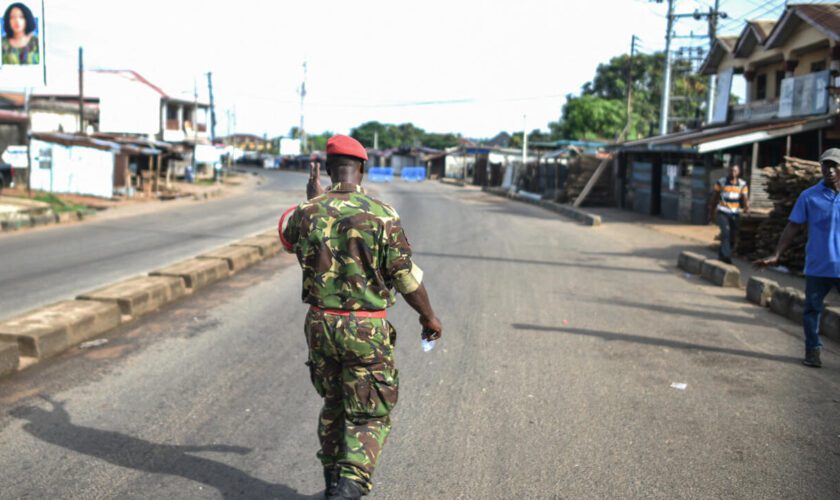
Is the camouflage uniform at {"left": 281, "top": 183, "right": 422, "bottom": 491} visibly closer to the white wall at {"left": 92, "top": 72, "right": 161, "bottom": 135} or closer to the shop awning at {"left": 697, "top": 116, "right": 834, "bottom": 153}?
the shop awning at {"left": 697, "top": 116, "right": 834, "bottom": 153}

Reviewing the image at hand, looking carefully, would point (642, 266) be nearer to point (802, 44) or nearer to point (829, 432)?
point (829, 432)

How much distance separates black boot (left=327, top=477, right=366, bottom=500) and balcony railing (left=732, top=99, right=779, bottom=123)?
923 inches

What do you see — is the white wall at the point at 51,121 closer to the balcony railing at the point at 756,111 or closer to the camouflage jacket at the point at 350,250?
the balcony railing at the point at 756,111

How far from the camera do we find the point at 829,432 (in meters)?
5.07

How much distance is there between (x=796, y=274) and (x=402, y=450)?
1058 centimetres

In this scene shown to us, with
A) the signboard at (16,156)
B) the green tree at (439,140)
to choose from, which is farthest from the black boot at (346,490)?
the green tree at (439,140)

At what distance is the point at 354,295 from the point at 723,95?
91.6ft

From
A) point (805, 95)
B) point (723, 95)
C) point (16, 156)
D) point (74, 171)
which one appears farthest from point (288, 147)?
point (805, 95)

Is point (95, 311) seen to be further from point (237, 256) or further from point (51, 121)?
point (51, 121)

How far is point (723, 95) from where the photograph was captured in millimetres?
28344

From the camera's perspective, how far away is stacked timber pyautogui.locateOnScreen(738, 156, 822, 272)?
1290cm

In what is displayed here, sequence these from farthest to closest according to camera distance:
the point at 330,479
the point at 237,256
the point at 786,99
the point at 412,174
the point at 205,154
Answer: the point at 412,174 < the point at 205,154 < the point at 786,99 < the point at 237,256 < the point at 330,479

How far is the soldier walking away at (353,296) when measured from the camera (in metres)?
3.41

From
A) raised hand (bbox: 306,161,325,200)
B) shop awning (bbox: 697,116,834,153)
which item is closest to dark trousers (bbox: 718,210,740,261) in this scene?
shop awning (bbox: 697,116,834,153)
